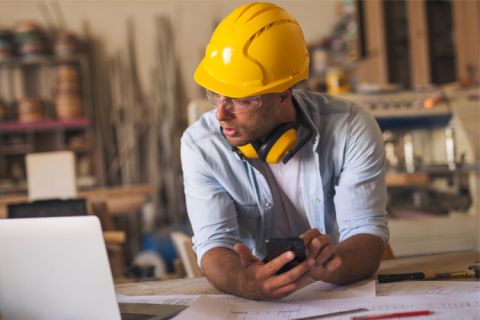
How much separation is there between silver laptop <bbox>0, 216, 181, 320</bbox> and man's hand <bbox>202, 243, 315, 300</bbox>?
30cm

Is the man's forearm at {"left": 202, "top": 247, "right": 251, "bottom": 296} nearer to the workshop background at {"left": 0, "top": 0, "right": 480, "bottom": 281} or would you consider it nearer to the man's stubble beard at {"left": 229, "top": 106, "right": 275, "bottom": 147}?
the man's stubble beard at {"left": 229, "top": 106, "right": 275, "bottom": 147}

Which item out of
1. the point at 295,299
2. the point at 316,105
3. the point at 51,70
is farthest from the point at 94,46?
the point at 295,299

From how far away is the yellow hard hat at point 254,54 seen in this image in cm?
130

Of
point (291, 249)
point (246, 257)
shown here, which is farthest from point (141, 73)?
point (291, 249)

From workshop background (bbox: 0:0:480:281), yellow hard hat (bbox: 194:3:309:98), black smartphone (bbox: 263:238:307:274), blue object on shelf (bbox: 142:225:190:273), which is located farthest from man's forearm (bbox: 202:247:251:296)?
blue object on shelf (bbox: 142:225:190:273)

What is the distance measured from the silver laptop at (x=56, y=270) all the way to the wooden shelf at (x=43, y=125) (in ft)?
16.1

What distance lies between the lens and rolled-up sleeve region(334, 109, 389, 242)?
1330mm

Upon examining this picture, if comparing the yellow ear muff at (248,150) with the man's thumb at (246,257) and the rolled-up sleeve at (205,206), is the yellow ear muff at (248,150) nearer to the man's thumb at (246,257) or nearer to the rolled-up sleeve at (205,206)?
the rolled-up sleeve at (205,206)

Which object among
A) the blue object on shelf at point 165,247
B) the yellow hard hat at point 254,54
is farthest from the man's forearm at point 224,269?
the blue object on shelf at point 165,247

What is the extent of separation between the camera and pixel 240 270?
1.16 m

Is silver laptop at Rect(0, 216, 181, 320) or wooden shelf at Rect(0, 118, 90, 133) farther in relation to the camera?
wooden shelf at Rect(0, 118, 90, 133)

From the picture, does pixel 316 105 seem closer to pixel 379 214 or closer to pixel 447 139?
pixel 379 214

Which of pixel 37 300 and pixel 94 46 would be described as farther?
pixel 94 46

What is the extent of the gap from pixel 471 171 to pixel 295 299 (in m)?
1.66
